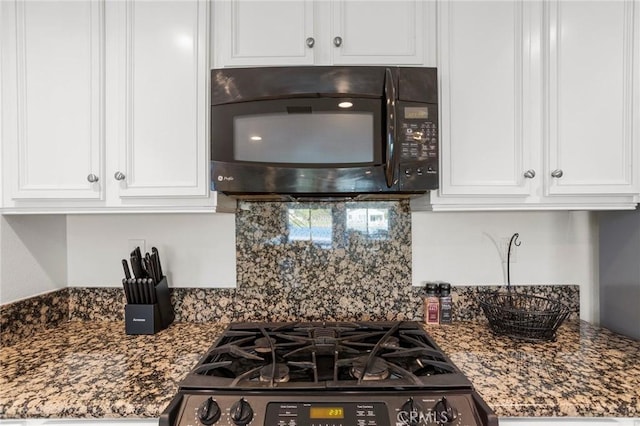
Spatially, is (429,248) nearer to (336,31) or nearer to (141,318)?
(336,31)

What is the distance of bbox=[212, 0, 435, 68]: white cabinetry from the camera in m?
1.26

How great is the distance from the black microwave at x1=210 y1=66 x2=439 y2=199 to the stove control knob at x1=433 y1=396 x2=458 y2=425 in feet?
2.10

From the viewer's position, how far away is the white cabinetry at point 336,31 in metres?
1.26

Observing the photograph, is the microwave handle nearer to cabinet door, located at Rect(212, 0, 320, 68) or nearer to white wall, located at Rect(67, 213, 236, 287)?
cabinet door, located at Rect(212, 0, 320, 68)

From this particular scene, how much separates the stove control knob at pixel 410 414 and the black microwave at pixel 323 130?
64 centimetres

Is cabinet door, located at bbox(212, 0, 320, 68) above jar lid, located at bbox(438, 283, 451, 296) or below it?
above

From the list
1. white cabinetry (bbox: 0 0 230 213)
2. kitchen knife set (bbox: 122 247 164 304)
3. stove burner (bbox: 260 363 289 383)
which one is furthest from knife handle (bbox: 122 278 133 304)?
stove burner (bbox: 260 363 289 383)

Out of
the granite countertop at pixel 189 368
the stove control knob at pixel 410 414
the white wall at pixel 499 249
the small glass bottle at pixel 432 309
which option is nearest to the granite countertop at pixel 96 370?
the granite countertop at pixel 189 368

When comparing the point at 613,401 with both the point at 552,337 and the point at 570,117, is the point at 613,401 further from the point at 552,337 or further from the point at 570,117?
the point at 570,117

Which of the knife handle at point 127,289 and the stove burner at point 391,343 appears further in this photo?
the knife handle at point 127,289

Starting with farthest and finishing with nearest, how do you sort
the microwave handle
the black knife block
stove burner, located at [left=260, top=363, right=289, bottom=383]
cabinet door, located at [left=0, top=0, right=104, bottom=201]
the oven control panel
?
the black knife block
cabinet door, located at [left=0, top=0, right=104, bottom=201]
the microwave handle
stove burner, located at [left=260, top=363, right=289, bottom=383]
the oven control panel

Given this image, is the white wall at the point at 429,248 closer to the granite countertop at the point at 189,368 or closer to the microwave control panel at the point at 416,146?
the granite countertop at the point at 189,368

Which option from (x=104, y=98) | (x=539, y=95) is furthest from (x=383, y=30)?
(x=104, y=98)

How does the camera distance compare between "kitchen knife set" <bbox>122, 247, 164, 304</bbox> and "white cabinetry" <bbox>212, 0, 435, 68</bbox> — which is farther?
"kitchen knife set" <bbox>122, 247, 164, 304</bbox>
